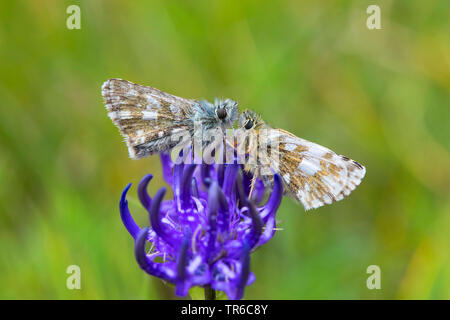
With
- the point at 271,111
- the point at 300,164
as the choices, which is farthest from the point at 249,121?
the point at 271,111

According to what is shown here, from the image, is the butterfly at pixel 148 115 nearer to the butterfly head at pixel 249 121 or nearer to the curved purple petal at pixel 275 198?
the butterfly head at pixel 249 121

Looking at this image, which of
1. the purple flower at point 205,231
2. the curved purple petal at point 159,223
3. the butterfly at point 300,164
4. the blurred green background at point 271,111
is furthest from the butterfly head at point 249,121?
the blurred green background at point 271,111

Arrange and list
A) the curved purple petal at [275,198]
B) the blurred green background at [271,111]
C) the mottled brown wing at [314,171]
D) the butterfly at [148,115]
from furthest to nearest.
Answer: the blurred green background at [271,111]
the butterfly at [148,115]
the mottled brown wing at [314,171]
the curved purple petal at [275,198]

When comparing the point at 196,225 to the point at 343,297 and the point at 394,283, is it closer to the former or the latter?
→ the point at 343,297

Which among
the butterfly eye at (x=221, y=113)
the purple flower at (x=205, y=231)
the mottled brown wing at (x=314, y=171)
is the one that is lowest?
the purple flower at (x=205, y=231)

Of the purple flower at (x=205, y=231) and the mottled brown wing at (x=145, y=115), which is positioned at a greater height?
the mottled brown wing at (x=145, y=115)

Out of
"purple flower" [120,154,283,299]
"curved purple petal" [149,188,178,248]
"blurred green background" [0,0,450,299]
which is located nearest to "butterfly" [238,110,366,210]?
"purple flower" [120,154,283,299]

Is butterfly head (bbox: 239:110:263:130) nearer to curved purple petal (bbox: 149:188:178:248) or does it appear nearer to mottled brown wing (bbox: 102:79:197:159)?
mottled brown wing (bbox: 102:79:197:159)

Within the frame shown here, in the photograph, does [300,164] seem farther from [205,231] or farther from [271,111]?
[271,111]
